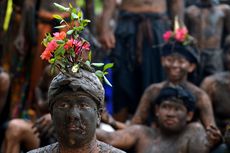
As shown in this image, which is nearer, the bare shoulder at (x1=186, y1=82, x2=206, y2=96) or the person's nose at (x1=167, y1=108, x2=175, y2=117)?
the person's nose at (x1=167, y1=108, x2=175, y2=117)

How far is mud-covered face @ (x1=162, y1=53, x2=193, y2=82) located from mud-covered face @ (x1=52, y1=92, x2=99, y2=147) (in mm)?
4231

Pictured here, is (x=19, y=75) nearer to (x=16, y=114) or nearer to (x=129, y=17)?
(x=16, y=114)

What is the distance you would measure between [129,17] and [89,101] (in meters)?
5.19

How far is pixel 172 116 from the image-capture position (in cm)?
948

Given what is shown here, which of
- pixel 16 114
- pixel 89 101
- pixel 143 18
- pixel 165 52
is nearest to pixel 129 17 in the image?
pixel 143 18

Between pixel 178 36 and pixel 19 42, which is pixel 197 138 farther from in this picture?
pixel 19 42

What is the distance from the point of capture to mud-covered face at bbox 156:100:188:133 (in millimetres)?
9469

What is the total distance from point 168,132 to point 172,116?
0.65 feet

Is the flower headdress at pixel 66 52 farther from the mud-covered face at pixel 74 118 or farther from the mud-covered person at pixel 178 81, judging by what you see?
the mud-covered person at pixel 178 81

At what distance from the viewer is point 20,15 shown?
11.4 metres

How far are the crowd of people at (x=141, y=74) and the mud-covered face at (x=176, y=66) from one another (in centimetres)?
1

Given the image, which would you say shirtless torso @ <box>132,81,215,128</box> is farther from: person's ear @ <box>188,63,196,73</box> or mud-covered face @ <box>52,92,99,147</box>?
mud-covered face @ <box>52,92,99,147</box>

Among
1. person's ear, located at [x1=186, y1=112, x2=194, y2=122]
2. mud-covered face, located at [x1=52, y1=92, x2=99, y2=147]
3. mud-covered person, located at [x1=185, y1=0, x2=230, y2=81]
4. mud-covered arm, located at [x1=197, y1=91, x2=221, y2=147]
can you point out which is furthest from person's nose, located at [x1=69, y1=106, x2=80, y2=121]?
mud-covered person, located at [x1=185, y1=0, x2=230, y2=81]

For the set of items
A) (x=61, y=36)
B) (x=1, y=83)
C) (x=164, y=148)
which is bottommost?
(x=164, y=148)
